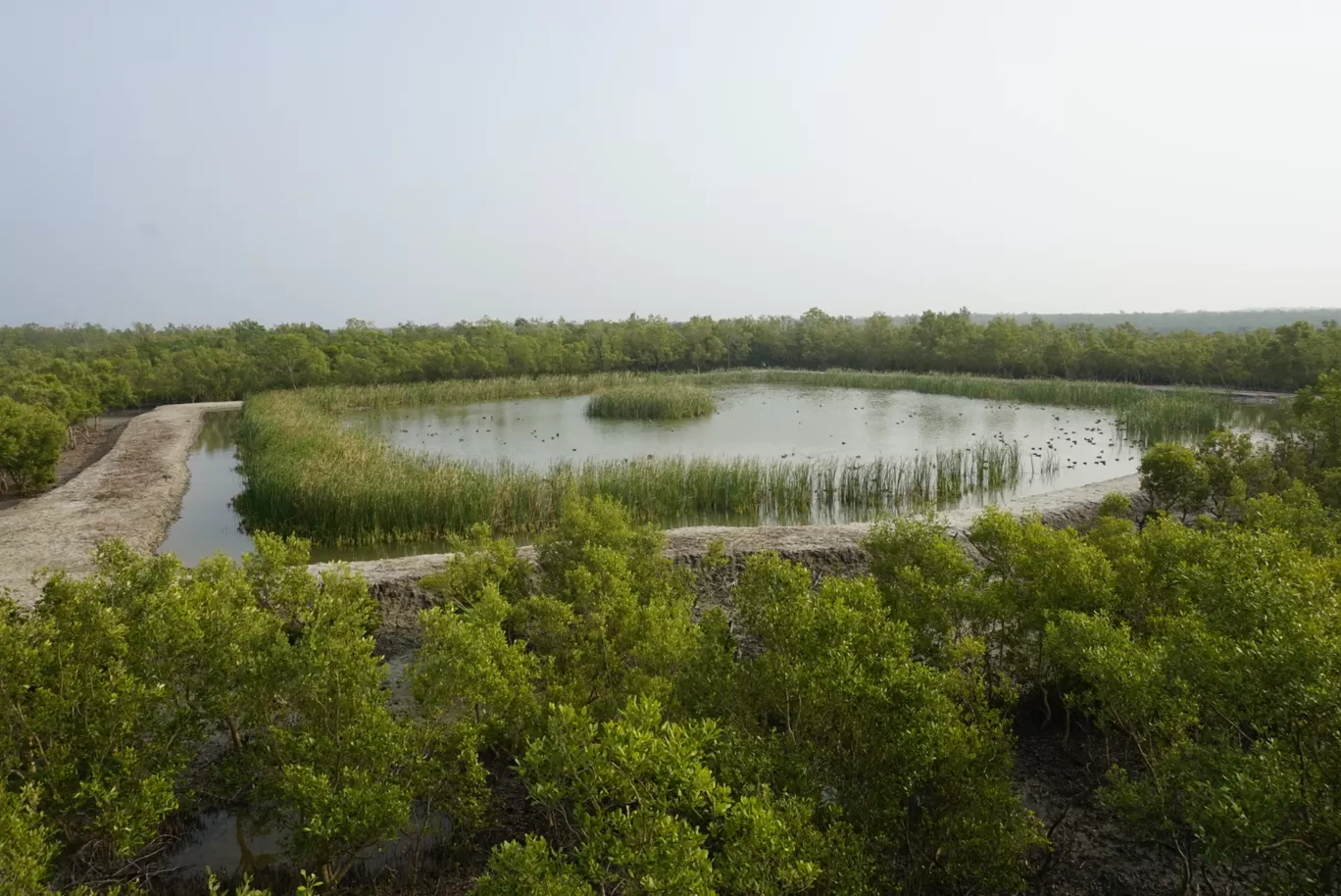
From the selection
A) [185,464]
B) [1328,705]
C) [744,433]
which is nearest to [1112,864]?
[1328,705]

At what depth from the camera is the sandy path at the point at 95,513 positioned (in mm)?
10070

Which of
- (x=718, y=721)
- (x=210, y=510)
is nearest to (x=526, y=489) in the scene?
(x=210, y=510)

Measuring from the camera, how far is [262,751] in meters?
4.41

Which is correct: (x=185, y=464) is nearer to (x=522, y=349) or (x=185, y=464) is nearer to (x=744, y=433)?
(x=744, y=433)

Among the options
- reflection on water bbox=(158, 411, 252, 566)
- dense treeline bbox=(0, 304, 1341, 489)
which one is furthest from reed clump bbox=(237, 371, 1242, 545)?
dense treeline bbox=(0, 304, 1341, 489)

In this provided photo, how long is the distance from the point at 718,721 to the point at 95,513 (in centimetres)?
1394

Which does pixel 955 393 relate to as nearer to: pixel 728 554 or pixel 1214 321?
pixel 728 554

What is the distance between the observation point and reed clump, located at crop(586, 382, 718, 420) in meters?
27.1

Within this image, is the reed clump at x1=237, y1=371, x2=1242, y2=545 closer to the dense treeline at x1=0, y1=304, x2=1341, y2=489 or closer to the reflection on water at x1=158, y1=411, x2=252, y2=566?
the reflection on water at x1=158, y1=411, x2=252, y2=566

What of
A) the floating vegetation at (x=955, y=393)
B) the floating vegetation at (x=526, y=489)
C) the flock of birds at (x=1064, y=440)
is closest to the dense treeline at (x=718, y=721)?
the floating vegetation at (x=526, y=489)

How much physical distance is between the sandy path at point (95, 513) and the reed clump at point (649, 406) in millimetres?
13513

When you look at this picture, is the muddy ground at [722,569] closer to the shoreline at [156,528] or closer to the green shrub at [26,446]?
the shoreline at [156,528]

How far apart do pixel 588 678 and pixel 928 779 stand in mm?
2435

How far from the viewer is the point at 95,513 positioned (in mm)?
12852
